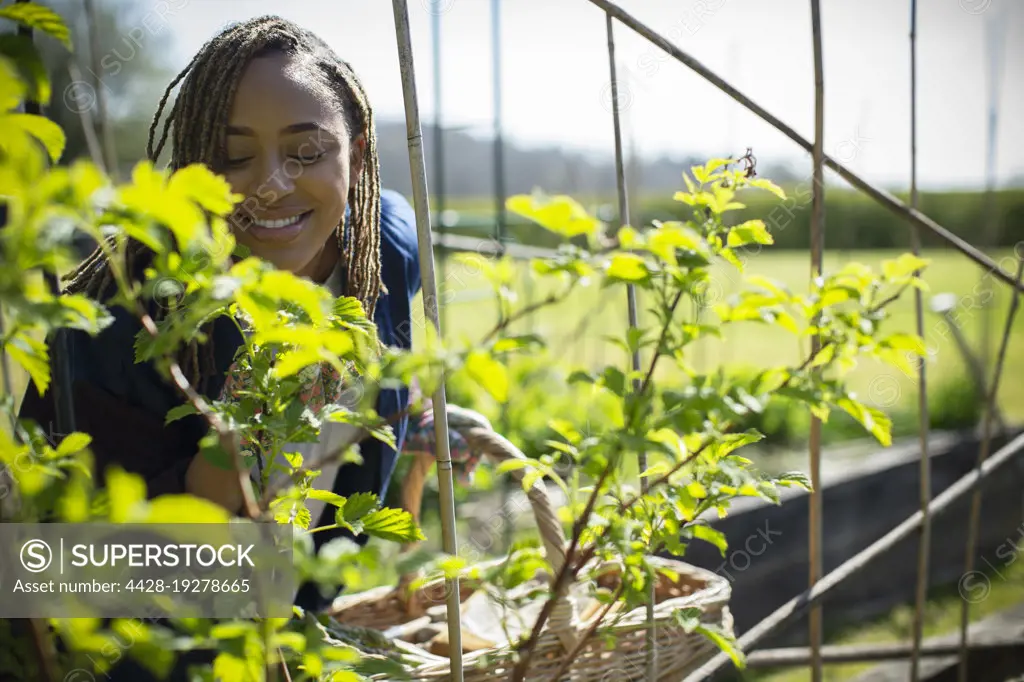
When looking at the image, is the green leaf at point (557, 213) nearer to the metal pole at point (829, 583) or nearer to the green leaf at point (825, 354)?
the green leaf at point (825, 354)

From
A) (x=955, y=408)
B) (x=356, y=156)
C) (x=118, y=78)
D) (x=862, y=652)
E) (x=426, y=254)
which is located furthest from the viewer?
(x=118, y=78)

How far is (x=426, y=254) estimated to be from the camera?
790 mm

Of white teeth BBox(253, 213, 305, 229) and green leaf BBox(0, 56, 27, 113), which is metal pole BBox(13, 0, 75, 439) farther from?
green leaf BBox(0, 56, 27, 113)

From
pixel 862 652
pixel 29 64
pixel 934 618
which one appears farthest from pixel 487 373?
pixel 934 618

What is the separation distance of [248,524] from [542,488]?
0.61 m

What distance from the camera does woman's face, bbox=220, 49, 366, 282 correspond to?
3.45 feet

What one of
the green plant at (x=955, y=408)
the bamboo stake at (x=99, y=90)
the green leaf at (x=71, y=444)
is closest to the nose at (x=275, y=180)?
the green leaf at (x=71, y=444)

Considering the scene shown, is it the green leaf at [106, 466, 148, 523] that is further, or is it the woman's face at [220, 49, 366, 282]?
the woman's face at [220, 49, 366, 282]

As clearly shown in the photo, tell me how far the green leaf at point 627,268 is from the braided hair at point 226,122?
2.20 ft

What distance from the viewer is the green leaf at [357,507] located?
69cm

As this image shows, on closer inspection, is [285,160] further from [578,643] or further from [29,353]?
[578,643]

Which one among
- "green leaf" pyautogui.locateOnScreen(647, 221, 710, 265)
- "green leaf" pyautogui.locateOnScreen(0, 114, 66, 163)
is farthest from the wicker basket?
"green leaf" pyautogui.locateOnScreen(0, 114, 66, 163)

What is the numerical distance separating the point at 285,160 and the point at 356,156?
0.21 metres

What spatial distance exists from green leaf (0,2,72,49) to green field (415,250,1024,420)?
1.05ft
